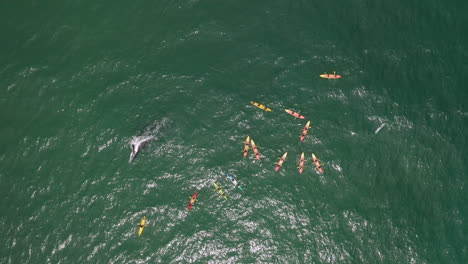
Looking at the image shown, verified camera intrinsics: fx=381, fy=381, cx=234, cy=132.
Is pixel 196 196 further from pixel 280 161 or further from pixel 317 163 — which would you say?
pixel 317 163

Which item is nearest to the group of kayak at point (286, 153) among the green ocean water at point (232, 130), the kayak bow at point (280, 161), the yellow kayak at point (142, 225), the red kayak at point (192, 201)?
the kayak bow at point (280, 161)

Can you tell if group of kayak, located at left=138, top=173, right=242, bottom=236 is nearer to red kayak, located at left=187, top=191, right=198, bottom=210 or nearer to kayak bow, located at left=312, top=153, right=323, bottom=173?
red kayak, located at left=187, top=191, right=198, bottom=210

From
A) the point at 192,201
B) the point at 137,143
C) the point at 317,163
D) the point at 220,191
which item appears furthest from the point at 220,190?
the point at 317,163

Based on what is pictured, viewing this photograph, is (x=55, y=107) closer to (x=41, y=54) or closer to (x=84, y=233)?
(x=41, y=54)

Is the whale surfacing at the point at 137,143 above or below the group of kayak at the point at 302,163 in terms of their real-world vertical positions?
above

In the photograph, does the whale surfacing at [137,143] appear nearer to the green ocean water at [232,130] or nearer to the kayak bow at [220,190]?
the green ocean water at [232,130]

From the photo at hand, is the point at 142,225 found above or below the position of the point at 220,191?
below

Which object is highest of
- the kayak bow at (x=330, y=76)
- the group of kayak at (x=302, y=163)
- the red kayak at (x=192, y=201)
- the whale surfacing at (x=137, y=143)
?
the kayak bow at (x=330, y=76)

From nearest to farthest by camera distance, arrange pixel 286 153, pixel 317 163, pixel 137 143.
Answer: pixel 317 163, pixel 286 153, pixel 137 143
